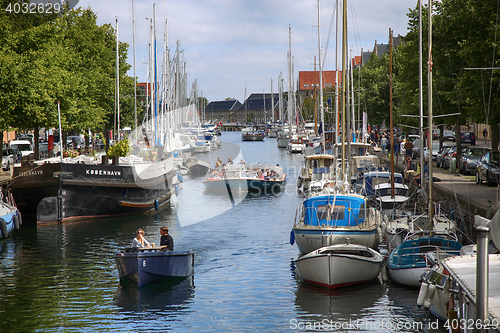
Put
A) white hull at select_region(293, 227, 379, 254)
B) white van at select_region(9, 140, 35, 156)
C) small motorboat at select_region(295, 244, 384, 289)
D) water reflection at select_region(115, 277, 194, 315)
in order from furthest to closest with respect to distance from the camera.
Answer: white van at select_region(9, 140, 35, 156)
white hull at select_region(293, 227, 379, 254)
small motorboat at select_region(295, 244, 384, 289)
water reflection at select_region(115, 277, 194, 315)

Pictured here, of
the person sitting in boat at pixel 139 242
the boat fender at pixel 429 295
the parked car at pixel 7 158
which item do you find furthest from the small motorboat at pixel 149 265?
the parked car at pixel 7 158

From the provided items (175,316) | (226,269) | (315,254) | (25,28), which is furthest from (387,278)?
(25,28)

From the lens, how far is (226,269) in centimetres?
2097

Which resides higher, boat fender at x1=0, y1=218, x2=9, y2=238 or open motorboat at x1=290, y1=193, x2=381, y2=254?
open motorboat at x1=290, y1=193, x2=381, y2=254

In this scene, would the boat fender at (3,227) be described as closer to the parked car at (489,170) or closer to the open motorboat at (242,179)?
the open motorboat at (242,179)

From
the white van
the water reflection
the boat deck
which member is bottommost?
the water reflection

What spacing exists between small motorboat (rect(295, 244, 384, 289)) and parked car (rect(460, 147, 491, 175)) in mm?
18315

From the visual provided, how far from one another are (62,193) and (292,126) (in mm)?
77957

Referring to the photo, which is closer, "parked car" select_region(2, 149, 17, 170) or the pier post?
the pier post

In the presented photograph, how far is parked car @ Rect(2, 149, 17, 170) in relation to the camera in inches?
1667

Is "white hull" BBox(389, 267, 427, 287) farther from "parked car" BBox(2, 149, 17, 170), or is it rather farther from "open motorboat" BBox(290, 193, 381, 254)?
"parked car" BBox(2, 149, 17, 170)

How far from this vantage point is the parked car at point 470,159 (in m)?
34.1

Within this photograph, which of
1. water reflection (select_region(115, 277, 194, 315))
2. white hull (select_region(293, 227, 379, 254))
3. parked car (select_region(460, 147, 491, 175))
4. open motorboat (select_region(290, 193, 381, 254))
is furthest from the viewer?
parked car (select_region(460, 147, 491, 175))

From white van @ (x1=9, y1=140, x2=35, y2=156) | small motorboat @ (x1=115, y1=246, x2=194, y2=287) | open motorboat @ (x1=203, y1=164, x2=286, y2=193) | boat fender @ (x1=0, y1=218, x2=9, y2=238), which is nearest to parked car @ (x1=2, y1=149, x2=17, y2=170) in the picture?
white van @ (x1=9, y1=140, x2=35, y2=156)
